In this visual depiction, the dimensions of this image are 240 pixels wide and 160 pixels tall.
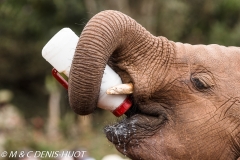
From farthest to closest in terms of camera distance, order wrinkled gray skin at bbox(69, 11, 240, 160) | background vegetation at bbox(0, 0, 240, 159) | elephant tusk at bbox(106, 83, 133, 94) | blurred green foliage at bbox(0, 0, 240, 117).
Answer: blurred green foliage at bbox(0, 0, 240, 117)
background vegetation at bbox(0, 0, 240, 159)
wrinkled gray skin at bbox(69, 11, 240, 160)
elephant tusk at bbox(106, 83, 133, 94)

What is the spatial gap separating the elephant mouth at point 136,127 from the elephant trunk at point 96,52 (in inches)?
11.8

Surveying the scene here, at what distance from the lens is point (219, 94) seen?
492 centimetres

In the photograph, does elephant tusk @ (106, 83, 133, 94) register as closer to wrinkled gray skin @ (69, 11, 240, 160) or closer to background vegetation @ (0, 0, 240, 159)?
wrinkled gray skin @ (69, 11, 240, 160)

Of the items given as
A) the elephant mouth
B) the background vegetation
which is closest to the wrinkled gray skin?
the elephant mouth

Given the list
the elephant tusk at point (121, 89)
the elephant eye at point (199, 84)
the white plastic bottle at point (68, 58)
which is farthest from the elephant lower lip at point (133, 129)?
the elephant eye at point (199, 84)

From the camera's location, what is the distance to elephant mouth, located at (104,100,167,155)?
485 centimetres

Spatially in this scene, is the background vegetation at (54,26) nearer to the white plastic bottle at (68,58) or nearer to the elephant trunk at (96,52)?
the white plastic bottle at (68,58)

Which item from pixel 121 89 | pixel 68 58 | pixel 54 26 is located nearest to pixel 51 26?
pixel 54 26

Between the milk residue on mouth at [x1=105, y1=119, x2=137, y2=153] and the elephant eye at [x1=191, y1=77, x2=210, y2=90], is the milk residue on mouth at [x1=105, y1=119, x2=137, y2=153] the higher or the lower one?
the lower one

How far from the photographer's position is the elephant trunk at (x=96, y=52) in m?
4.48

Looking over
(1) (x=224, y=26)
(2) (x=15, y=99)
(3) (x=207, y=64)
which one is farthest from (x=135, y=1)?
(3) (x=207, y=64)

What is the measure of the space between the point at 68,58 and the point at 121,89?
462mm

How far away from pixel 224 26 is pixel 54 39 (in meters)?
30.1

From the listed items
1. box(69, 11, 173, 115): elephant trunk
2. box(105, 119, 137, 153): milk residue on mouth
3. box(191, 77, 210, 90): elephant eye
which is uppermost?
box(69, 11, 173, 115): elephant trunk
